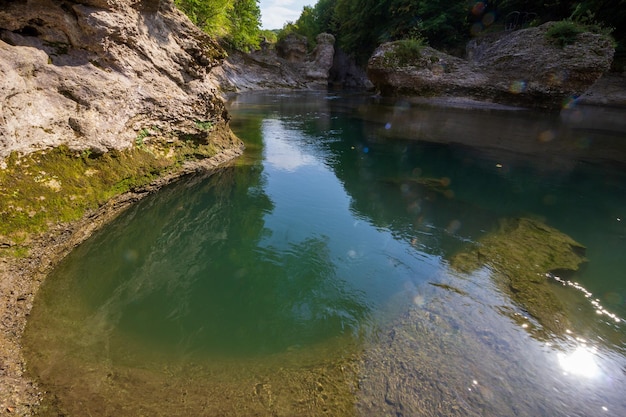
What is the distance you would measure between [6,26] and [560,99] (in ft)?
94.9

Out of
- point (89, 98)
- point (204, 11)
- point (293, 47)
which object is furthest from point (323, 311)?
point (293, 47)

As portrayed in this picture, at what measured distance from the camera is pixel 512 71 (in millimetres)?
22844

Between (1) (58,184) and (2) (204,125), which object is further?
(2) (204,125)

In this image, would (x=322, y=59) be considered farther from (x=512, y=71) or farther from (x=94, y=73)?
(x=94, y=73)

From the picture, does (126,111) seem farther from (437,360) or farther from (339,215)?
(437,360)

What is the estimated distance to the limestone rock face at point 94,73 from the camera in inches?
195

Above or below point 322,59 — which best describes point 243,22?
above

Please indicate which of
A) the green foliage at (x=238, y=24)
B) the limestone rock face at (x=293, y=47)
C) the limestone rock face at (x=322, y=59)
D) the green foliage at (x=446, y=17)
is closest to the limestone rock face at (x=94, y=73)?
the green foliage at (x=238, y=24)

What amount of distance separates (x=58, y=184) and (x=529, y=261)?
7405mm

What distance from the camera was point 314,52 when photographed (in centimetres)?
5322

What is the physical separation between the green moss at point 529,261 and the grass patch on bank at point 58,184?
19.8 feet

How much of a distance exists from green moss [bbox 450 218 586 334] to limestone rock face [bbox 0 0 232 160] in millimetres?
6845

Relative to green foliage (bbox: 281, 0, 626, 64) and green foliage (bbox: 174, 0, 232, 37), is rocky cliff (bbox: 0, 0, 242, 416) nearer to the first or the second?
green foliage (bbox: 174, 0, 232, 37)

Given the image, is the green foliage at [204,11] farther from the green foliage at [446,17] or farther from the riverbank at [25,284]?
the riverbank at [25,284]
